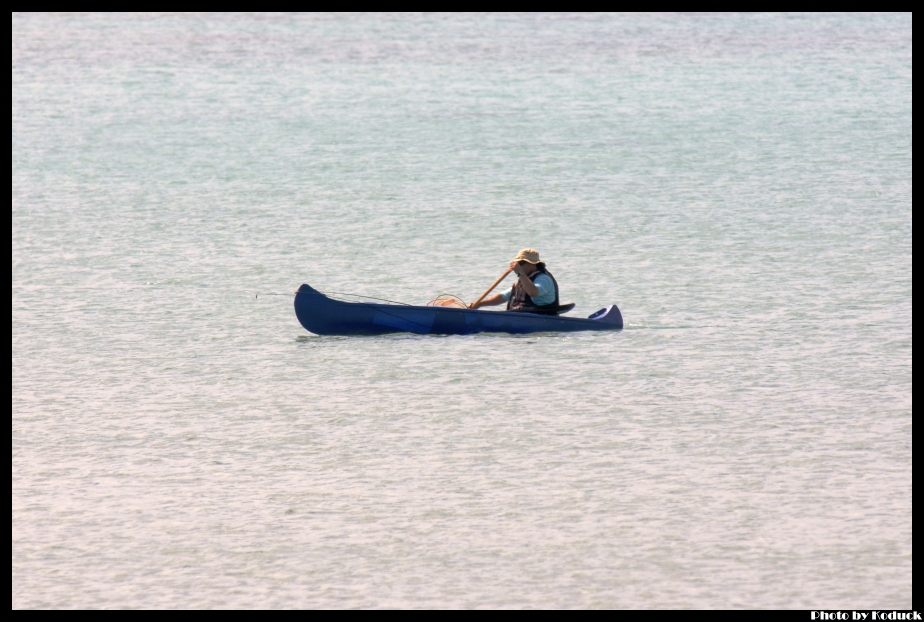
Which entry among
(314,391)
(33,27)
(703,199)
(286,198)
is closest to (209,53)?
(33,27)

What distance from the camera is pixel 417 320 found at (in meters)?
13.5

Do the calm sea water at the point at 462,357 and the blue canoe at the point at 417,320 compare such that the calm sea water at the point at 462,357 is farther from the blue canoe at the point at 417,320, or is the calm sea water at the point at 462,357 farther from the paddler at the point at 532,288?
the paddler at the point at 532,288

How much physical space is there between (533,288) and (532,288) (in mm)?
18

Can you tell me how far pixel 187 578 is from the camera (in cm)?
795

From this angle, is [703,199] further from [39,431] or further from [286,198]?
[39,431]

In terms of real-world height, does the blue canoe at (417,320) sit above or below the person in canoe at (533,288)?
below

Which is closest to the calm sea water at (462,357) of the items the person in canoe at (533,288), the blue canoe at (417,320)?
the blue canoe at (417,320)

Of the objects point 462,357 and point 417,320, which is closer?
point 462,357

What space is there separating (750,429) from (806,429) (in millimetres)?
389

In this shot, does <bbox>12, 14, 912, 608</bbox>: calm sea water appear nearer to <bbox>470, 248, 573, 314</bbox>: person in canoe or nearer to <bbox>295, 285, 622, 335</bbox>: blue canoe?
<bbox>295, 285, 622, 335</bbox>: blue canoe

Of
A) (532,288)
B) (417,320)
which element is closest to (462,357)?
(417,320)

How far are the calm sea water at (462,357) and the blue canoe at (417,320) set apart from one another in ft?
0.53

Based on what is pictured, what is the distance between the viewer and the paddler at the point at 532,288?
44.5 feet

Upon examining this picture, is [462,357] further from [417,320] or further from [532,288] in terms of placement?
[532,288]
